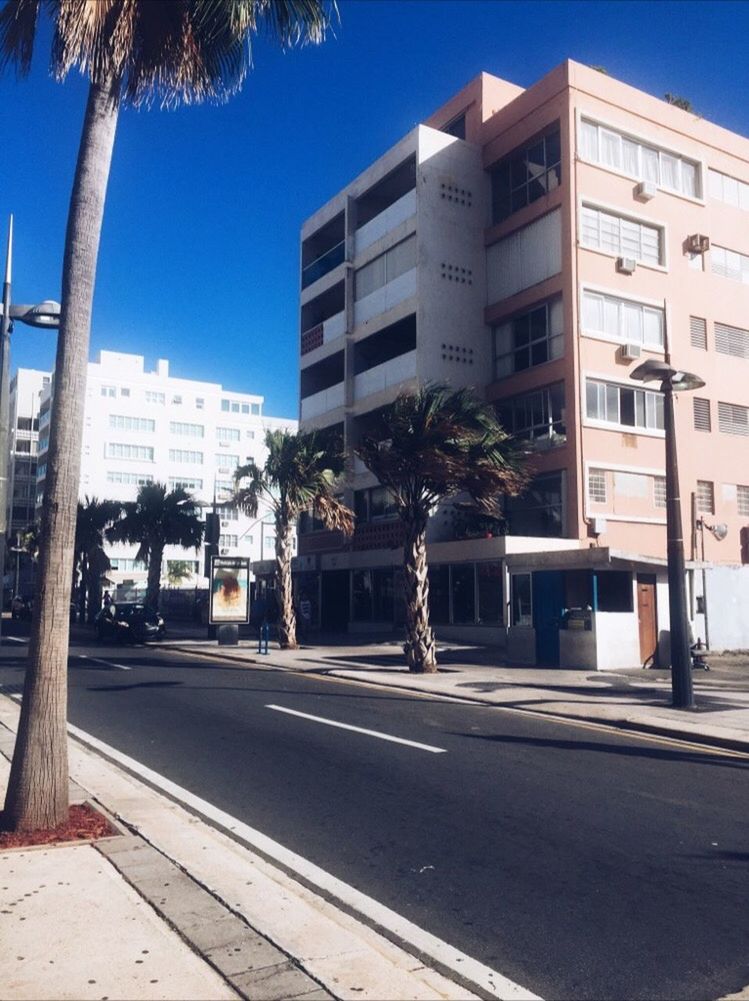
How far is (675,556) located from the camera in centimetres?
1471

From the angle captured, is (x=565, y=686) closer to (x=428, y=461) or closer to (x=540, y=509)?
(x=428, y=461)

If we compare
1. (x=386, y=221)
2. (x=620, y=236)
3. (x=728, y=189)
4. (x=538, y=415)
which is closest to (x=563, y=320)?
(x=538, y=415)

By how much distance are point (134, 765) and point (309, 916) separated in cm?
509

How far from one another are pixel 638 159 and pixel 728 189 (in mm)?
5086

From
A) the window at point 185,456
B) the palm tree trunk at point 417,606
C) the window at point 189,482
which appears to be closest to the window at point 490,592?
the palm tree trunk at point 417,606

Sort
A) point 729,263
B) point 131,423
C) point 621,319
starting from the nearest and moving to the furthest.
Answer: point 621,319 → point 729,263 → point 131,423

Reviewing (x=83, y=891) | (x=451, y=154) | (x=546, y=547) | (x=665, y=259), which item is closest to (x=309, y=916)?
(x=83, y=891)

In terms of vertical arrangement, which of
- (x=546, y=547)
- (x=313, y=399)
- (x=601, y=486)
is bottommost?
(x=546, y=547)

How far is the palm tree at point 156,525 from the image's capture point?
135 feet

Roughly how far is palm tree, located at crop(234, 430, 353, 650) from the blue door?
685cm

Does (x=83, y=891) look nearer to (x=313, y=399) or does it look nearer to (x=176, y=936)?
(x=176, y=936)

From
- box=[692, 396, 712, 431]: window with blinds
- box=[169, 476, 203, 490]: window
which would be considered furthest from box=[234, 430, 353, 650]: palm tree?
box=[169, 476, 203, 490]: window

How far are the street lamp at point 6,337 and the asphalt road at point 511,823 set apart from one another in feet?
10.5

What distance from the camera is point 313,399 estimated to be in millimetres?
41656
